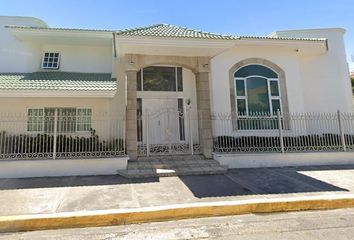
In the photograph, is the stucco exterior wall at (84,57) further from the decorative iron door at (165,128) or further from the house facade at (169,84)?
the decorative iron door at (165,128)

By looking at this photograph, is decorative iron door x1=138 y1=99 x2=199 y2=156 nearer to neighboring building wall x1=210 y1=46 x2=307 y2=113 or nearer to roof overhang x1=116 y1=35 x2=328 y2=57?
neighboring building wall x1=210 y1=46 x2=307 y2=113

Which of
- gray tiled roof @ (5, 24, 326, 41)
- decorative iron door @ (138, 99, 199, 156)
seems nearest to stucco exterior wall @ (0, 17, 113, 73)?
gray tiled roof @ (5, 24, 326, 41)

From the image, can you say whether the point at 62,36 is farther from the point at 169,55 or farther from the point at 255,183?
the point at 255,183

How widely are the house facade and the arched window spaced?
0.16ft

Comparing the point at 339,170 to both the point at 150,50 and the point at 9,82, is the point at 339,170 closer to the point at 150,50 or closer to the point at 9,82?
the point at 150,50

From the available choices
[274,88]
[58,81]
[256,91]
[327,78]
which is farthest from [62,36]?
[327,78]

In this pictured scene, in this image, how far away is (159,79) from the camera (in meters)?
12.2

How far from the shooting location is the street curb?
444cm

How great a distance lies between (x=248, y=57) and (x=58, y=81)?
8618 millimetres

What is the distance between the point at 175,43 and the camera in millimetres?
9414

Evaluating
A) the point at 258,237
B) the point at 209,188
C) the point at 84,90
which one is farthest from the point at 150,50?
the point at 258,237

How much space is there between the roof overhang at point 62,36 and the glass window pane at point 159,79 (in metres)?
2.54

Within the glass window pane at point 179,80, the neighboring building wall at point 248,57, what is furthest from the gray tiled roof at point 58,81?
the neighboring building wall at point 248,57

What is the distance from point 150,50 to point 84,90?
3.01 m
